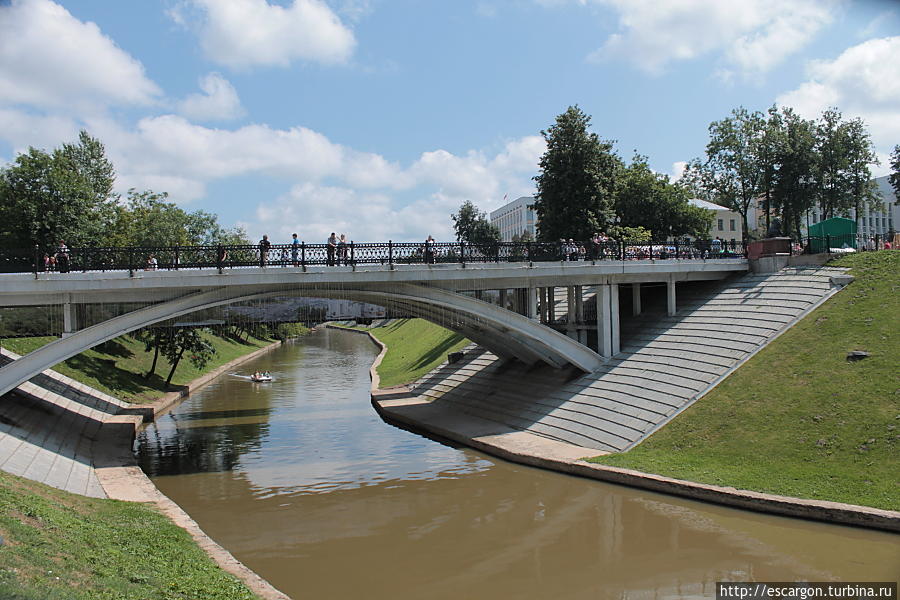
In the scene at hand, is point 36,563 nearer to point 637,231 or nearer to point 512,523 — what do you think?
point 512,523

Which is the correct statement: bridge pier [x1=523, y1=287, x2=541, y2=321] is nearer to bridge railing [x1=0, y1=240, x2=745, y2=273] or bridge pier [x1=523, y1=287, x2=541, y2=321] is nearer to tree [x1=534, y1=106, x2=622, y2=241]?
bridge railing [x1=0, y1=240, x2=745, y2=273]

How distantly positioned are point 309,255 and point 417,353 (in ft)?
77.5

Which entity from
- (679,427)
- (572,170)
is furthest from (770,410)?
(572,170)

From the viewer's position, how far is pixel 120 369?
34.2 metres

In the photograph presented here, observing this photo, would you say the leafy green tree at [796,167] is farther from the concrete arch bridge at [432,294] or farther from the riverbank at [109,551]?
the riverbank at [109,551]

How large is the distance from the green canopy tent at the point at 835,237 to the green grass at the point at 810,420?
5.11m

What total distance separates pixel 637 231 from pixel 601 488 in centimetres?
2675

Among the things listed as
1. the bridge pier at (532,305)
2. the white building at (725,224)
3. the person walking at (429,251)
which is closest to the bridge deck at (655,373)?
the bridge pier at (532,305)

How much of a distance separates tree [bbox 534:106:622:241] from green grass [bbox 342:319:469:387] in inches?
352

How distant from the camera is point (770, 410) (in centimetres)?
1766

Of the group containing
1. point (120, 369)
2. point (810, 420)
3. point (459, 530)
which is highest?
point (810, 420)

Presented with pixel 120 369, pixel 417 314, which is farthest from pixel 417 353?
pixel 417 314

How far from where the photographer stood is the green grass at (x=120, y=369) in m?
30.2

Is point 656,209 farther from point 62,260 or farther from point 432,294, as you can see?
point 62,260
